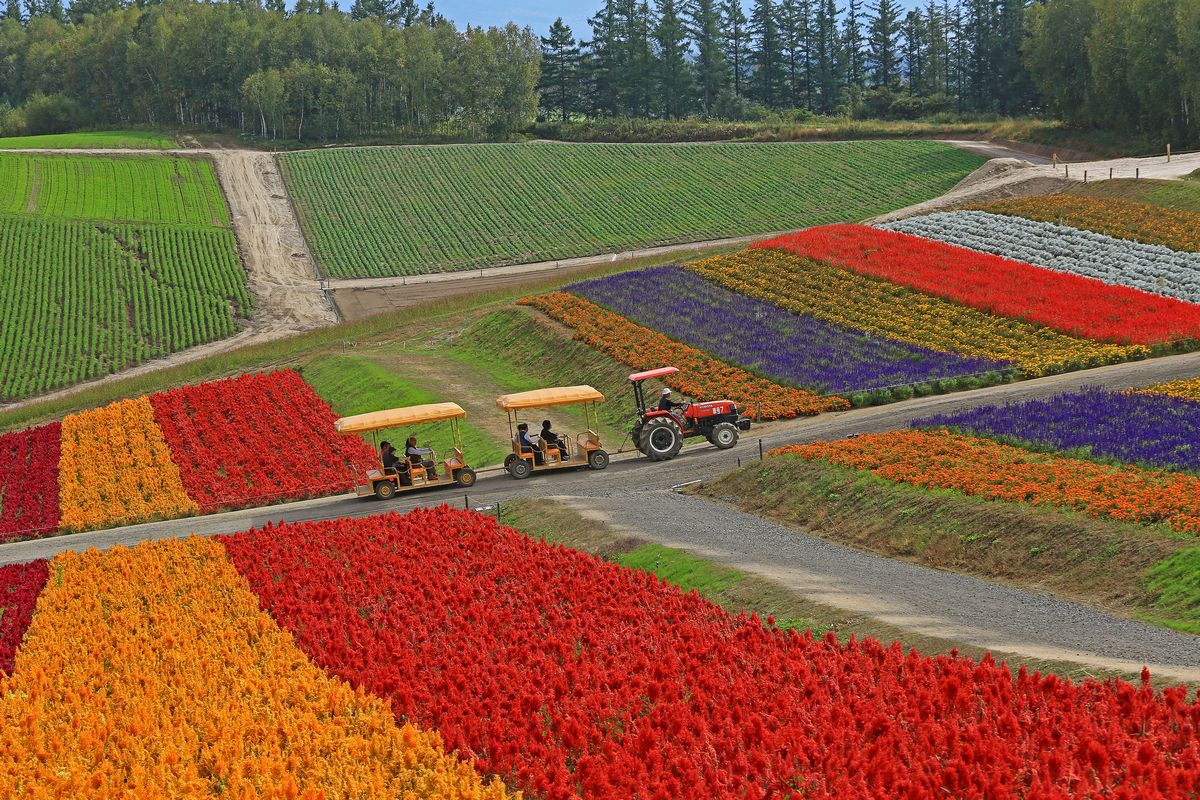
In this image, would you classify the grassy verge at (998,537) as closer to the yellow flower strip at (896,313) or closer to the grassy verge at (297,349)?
the yellow flower strip at (896,313)

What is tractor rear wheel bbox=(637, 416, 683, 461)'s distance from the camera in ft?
107

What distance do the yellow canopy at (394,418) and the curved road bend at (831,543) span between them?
2.02 metres

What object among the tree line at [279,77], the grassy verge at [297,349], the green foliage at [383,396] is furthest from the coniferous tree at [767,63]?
the green foliage at [383,396]

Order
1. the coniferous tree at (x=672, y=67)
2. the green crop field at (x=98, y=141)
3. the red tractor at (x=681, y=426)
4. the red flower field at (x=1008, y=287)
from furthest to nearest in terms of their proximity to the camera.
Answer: the coniferous tree at (x=672, y=67) → the green crop field at (x=98, y=141) → the red flower field at (x=1008, y=287) → the red tractor at (x=681, y=426)

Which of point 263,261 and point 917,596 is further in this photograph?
point 263,261

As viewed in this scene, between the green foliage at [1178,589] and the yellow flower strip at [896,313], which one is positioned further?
the yellow flower strip at [896,313]

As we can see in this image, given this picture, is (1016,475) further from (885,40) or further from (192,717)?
(885,40)

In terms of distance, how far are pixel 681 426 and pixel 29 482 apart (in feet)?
67.5

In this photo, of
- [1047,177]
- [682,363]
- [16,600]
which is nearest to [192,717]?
[16,600]

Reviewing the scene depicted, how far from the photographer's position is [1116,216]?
54.2 meters

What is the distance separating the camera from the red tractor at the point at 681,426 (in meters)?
32.8

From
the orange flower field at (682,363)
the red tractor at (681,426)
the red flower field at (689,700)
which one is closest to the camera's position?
the red flower field at (689,700)

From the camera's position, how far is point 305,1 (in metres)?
174

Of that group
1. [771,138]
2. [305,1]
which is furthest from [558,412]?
[305,1]
